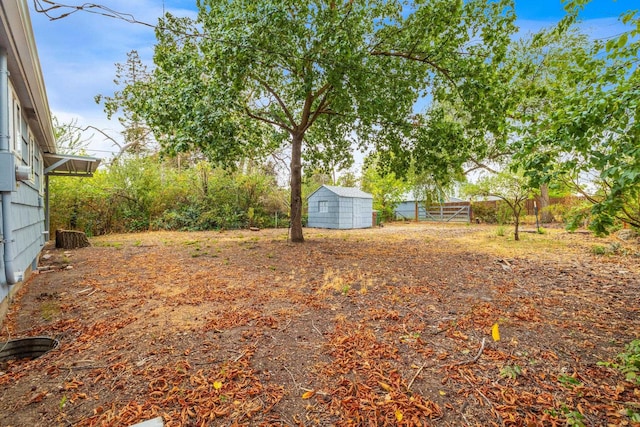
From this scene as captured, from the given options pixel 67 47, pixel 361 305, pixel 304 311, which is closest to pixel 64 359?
pixel 304 311

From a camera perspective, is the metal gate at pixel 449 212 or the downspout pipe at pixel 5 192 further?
the metal gate at pixel 449 212

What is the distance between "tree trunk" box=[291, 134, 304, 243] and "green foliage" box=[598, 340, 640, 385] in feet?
21.0

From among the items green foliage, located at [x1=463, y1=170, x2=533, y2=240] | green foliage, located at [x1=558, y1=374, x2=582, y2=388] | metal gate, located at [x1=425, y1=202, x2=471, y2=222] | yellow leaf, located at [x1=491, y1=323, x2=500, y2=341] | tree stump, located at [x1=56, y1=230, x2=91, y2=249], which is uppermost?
green foliage, located at [x1=463, y1=170, x2=533, y2=240]

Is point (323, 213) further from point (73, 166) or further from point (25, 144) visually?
point (25, 144)

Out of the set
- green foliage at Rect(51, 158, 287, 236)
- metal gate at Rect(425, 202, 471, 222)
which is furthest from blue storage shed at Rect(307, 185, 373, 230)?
metal gate at Rect(425, 202, 471, 222)

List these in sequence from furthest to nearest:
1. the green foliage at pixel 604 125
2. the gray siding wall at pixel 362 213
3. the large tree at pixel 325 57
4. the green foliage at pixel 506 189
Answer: the gray siding wall at pixel 362 213 → the green foliage at pixel 506 189 → the large tree at pixel 325 57 → the green foliage at pixel 604 125

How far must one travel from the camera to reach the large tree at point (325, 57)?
506cm

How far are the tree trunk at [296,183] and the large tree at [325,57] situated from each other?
1.43 m

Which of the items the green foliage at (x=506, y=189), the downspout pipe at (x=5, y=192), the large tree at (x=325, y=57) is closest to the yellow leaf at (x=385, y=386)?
the downspout pipe at (x=5, y=192)

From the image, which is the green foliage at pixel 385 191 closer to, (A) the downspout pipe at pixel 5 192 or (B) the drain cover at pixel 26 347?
(B) the drain cover at pixel 26 347

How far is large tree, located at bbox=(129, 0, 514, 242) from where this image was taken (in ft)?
16.6

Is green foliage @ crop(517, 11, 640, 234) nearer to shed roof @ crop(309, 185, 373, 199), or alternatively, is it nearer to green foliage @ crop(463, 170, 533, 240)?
green foliage @ crop(463, 170, 533, 240)

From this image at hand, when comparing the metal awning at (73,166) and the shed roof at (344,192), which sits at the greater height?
the metal awning at (73,166)

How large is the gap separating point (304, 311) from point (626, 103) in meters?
3.00
